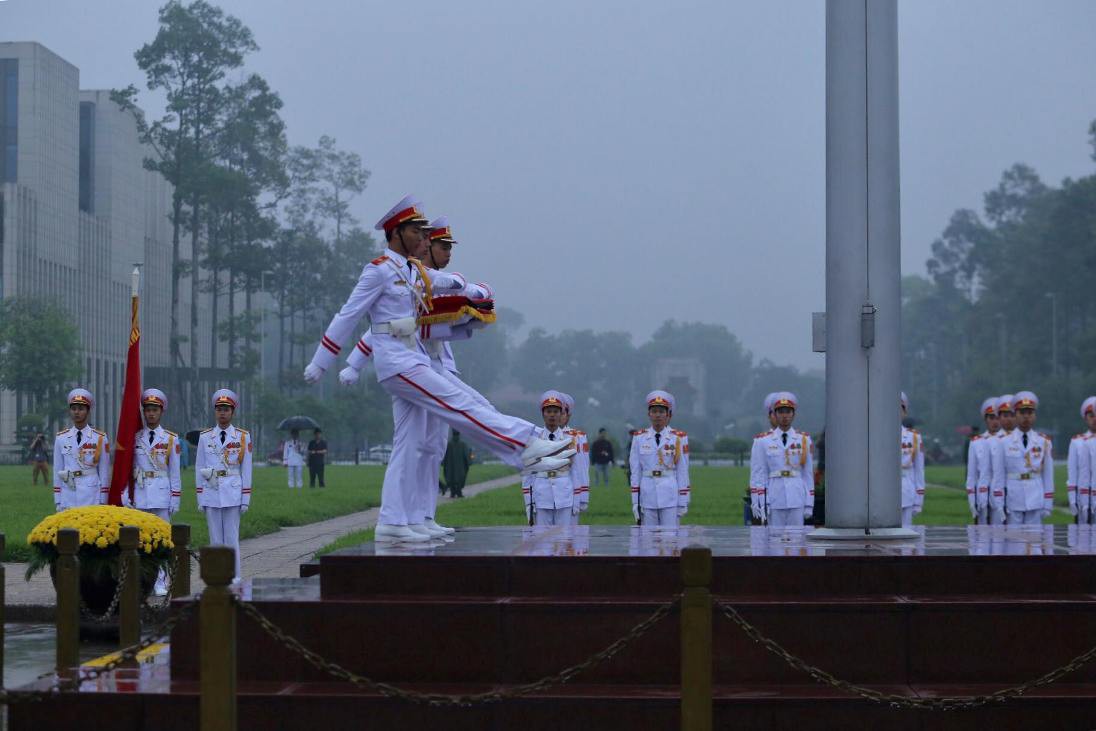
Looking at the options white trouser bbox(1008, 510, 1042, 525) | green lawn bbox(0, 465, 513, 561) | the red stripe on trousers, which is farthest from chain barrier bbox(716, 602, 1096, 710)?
green lawn bbox(0, 465, 513, 561)

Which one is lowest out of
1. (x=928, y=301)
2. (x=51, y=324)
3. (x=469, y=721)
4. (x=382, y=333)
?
(x=469, y=721)

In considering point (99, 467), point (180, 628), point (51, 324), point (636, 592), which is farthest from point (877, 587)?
point (51, 324)

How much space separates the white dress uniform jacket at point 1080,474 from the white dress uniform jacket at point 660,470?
4.43m

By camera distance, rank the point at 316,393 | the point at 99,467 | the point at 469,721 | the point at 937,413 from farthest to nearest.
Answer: the point at 937,413 → the point at 316,393 → the point at 99,467 → the point at 469,721

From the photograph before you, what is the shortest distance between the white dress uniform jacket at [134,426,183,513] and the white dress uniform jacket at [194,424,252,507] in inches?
9.6

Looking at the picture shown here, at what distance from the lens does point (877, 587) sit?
7.93m

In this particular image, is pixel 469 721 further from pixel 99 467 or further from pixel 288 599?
pixel 99 467

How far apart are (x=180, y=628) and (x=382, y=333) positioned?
2.14 m

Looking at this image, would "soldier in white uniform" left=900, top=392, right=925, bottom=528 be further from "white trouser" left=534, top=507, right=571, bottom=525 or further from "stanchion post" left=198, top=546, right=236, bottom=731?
"stanchion post" left=198, top=546, right=236, bottom=731

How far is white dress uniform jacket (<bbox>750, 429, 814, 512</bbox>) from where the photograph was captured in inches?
544

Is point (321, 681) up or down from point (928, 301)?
down

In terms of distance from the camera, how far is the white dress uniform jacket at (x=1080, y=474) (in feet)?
52.1

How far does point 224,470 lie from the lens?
1360cm

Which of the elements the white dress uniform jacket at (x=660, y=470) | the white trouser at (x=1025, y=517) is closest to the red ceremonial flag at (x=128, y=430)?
the white dress uniform jacket at (x=660, y=470)
